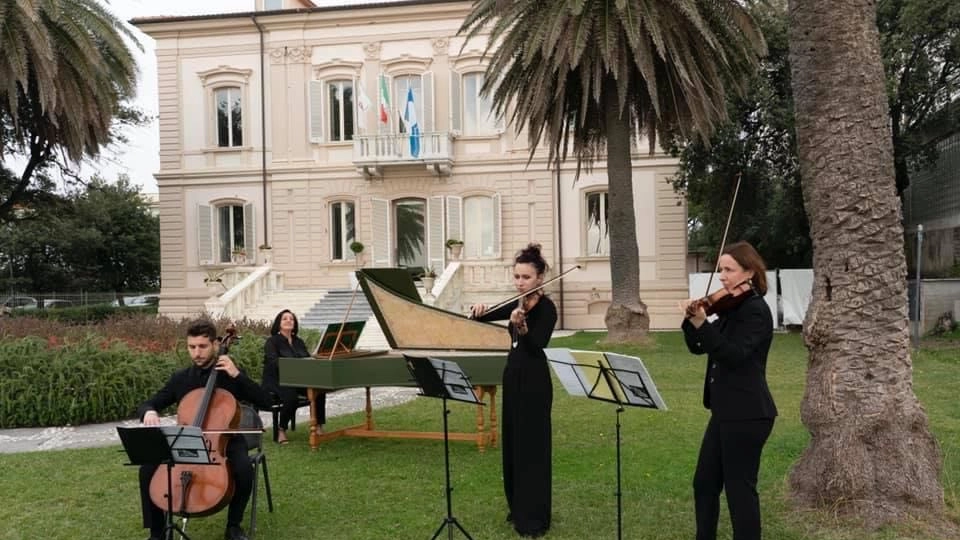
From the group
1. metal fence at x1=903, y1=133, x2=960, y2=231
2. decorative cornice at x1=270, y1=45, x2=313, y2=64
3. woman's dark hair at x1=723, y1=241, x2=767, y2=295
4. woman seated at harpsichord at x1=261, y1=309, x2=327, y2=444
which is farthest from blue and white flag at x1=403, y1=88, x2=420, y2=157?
woman's dark hair at x1=723, y1=241, x2=767, y2=295

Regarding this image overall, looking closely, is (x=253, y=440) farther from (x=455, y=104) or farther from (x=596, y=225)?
(x=455, y=104)

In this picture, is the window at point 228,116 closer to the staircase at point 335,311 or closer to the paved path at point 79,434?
the staircase at point 335,311

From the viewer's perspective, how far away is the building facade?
82.1ft

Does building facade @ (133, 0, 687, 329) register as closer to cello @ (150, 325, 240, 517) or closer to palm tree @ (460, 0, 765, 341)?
palm tree @ (460, 0, 765, 341)

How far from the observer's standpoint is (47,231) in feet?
137

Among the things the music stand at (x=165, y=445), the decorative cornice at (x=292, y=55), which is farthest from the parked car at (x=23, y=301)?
the music stand at (x=165, y=445)

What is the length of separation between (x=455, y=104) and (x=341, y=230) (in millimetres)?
5375

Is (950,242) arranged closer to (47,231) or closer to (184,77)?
(184,77)

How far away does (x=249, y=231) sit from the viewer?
26.5m

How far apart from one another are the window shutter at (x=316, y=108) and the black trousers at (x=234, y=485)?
21677mm

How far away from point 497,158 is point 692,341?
70.1 feet

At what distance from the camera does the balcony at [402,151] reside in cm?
2498

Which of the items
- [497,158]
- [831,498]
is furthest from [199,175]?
[831,498]

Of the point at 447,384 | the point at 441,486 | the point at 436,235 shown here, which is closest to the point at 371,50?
the point at 436,235
